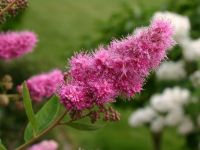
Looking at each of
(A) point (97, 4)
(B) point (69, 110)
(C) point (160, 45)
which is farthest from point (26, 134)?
(A) point (97, 4)

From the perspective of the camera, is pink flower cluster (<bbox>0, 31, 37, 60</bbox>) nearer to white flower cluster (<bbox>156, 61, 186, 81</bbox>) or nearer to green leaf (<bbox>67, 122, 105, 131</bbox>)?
green leaf (<bbox>67, 122, 105, 131</bbox>)

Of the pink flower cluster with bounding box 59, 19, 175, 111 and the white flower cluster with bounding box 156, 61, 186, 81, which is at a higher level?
the white flower cluster with bounding box 156, 61, 186, 81

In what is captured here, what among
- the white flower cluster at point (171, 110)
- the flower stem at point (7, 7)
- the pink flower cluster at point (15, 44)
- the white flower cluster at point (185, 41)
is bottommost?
the flower stem at point (7, 7)

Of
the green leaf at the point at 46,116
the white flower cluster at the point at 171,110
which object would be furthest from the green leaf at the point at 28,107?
the white flower cluster at the point at 171,110

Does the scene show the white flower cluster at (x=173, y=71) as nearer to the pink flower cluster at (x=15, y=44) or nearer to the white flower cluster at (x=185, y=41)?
the white flower cluster at (x=185, y=41)

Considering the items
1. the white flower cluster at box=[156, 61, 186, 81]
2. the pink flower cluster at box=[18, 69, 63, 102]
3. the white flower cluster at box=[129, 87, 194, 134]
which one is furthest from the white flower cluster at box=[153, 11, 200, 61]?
the pink flower cluster at box=[18, 69, 63, 102]

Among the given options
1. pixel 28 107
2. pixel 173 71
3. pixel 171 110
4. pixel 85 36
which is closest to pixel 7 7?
pixel 28 107
